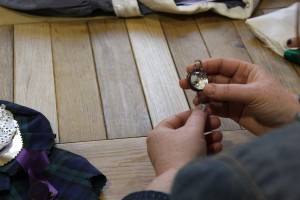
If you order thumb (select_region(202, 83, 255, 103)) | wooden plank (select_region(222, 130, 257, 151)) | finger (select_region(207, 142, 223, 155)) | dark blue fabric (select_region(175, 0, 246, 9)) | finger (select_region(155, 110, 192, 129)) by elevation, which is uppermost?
thumb (select_region(202, 83, 255, 103))

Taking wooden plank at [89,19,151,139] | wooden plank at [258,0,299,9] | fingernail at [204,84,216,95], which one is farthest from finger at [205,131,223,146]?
wooden plank at [258,0,299,9]

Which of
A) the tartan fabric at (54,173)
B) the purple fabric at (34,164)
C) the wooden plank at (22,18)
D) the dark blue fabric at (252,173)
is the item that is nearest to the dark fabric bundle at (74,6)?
the wooden plank at (22,18)

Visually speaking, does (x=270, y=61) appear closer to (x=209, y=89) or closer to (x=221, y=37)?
(x=221, y=37)

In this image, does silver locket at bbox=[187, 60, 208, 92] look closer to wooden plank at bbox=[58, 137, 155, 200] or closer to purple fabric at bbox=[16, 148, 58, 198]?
wooden plank at bbox=[58, 137, 155, 200]

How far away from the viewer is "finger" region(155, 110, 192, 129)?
88 centimetres

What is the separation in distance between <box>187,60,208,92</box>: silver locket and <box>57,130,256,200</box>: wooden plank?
156 mm

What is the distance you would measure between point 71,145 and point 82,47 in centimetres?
39

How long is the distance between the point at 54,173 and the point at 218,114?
37cm

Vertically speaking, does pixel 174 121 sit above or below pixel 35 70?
above

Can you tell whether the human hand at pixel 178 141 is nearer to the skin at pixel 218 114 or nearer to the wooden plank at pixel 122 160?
the skin at pixel 218 114

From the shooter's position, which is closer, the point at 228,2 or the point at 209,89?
the point at 209,89

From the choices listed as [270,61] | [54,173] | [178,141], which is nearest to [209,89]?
[178,141]

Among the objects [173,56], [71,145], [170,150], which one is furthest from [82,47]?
[170,150]

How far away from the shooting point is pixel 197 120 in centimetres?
85
